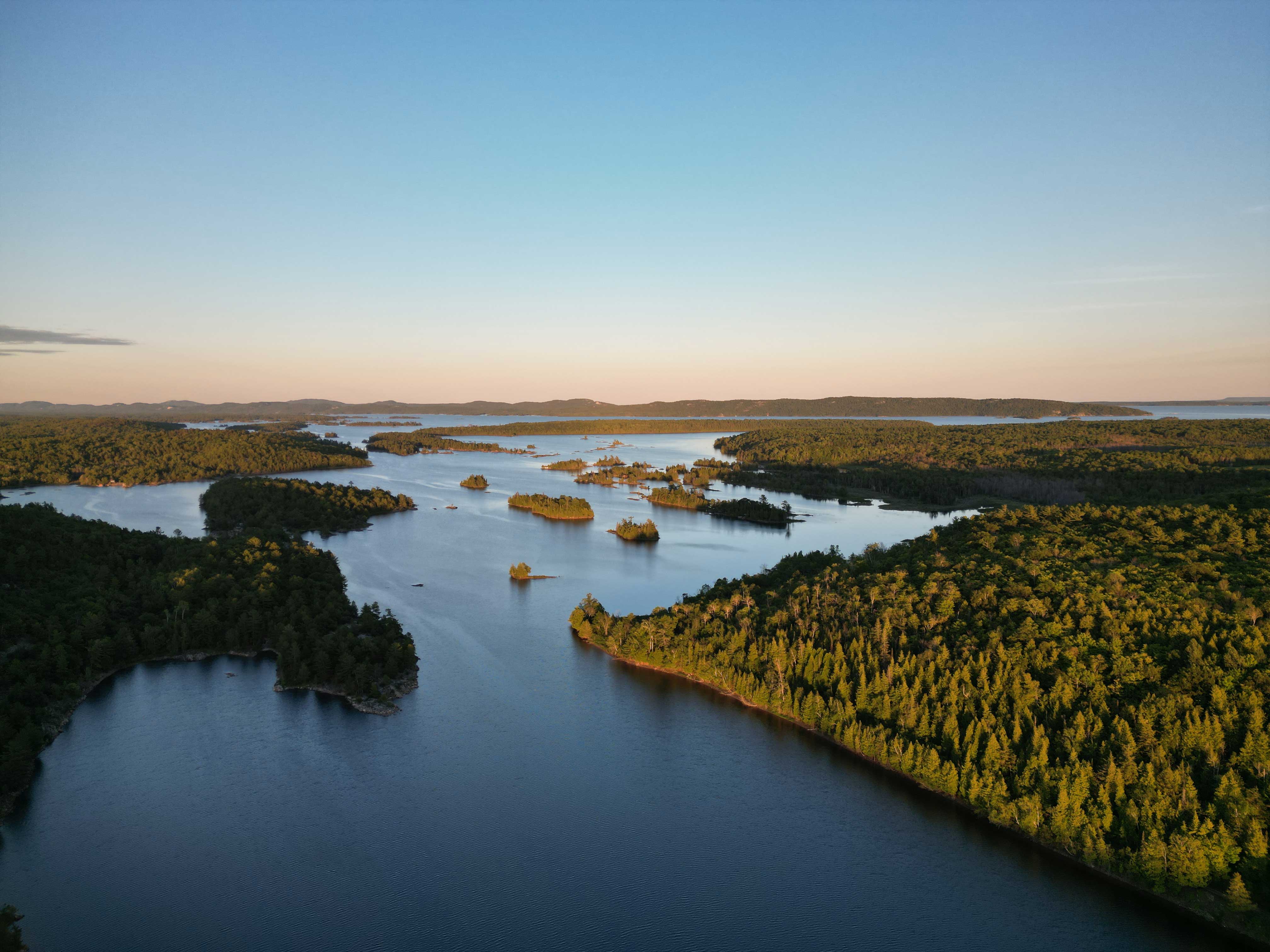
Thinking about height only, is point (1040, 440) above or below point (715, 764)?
above

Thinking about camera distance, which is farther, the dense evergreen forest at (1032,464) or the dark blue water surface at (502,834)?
the dense evergreen forest at (1032,464)

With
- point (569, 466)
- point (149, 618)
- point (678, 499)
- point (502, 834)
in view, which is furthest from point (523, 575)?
point (569, 466)

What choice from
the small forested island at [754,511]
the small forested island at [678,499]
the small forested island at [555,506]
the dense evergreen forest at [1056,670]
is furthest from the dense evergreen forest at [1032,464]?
the small forested island at [555,506]

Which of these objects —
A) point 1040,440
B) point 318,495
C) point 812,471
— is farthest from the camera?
point 1040,440

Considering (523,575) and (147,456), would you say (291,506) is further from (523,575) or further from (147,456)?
(147,456)

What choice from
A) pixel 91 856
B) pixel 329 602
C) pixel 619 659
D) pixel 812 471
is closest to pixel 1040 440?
pixel 812 471

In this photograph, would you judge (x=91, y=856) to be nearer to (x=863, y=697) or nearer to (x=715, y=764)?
(x=715, y=764)

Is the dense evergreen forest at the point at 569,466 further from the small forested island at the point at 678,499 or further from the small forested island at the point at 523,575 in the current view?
the small forested island at the point at 523,575
